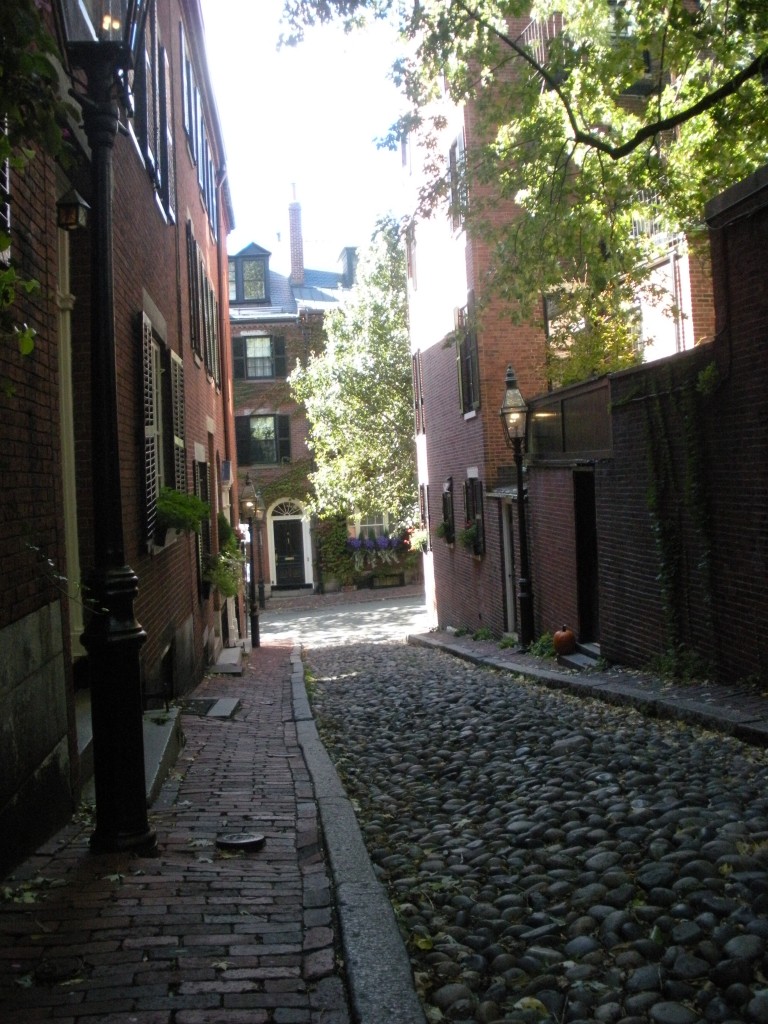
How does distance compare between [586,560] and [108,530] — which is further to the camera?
[586,560]

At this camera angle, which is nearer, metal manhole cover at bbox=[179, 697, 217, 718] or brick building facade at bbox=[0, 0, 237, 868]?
brick building facade at bbox=[0, 0, 237, 868]

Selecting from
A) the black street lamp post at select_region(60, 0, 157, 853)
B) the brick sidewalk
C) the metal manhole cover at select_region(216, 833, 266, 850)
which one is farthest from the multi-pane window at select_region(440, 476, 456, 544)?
the black street lamp post at select_region(60, 0, 157, 853)

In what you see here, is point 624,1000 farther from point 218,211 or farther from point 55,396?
point 218,211

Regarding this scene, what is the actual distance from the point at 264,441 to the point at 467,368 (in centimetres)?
2261

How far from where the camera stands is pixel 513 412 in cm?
1538

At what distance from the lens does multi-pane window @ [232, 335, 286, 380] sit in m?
42.2

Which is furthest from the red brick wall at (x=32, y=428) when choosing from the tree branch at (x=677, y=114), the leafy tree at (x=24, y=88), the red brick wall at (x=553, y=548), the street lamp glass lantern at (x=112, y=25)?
the red brick wall at (x=553, y=548)

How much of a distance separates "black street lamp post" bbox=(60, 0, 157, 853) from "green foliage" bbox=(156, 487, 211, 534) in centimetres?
510

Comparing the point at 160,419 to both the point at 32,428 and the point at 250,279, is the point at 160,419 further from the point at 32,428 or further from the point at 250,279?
the point at 250,279

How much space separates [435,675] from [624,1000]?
1086cm

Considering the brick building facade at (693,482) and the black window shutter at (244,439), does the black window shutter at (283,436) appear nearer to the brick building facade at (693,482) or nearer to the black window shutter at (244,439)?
the black window shutter at (244,439)

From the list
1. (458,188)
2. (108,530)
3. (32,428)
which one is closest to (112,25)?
(32,428)

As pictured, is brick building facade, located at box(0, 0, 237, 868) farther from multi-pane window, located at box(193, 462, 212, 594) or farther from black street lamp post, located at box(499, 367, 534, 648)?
black street lamp post, located at box(499, 367, 534, 648)

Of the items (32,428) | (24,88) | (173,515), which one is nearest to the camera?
(24,88)
